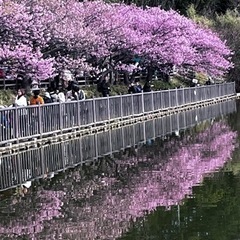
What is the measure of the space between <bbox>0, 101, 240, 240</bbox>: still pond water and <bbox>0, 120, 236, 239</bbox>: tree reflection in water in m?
0.02

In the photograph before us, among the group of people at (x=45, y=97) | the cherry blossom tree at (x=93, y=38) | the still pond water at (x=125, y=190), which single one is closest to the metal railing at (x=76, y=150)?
the still pond water at (x=125, y=190)

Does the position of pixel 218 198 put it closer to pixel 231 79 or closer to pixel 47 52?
pixel 47 52

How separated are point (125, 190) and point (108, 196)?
74cm

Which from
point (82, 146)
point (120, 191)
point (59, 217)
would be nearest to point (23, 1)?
point (82, 146)

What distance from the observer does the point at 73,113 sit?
88.0ft

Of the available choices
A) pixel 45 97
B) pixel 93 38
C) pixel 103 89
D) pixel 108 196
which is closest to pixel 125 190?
pixel 108 196

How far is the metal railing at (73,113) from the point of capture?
72.9 feet

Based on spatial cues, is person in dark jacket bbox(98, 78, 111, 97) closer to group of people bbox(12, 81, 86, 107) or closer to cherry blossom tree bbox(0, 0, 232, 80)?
cherry blossom tree bbox(0, 0, 232, 80)

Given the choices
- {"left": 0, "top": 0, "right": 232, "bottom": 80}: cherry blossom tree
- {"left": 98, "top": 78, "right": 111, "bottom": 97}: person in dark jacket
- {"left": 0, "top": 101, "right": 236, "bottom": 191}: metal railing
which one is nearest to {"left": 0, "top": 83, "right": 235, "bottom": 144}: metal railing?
{"left": 0, "top": 101, "right": 236, "bottom": 191}: metal railing

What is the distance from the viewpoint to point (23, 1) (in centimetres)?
3291

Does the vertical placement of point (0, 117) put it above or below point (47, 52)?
below

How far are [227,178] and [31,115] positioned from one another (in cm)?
982

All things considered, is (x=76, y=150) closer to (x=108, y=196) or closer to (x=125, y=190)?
(x=125, y=190)

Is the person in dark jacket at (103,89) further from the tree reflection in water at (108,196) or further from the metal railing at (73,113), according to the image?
the tree reflection in water at (108,196)
